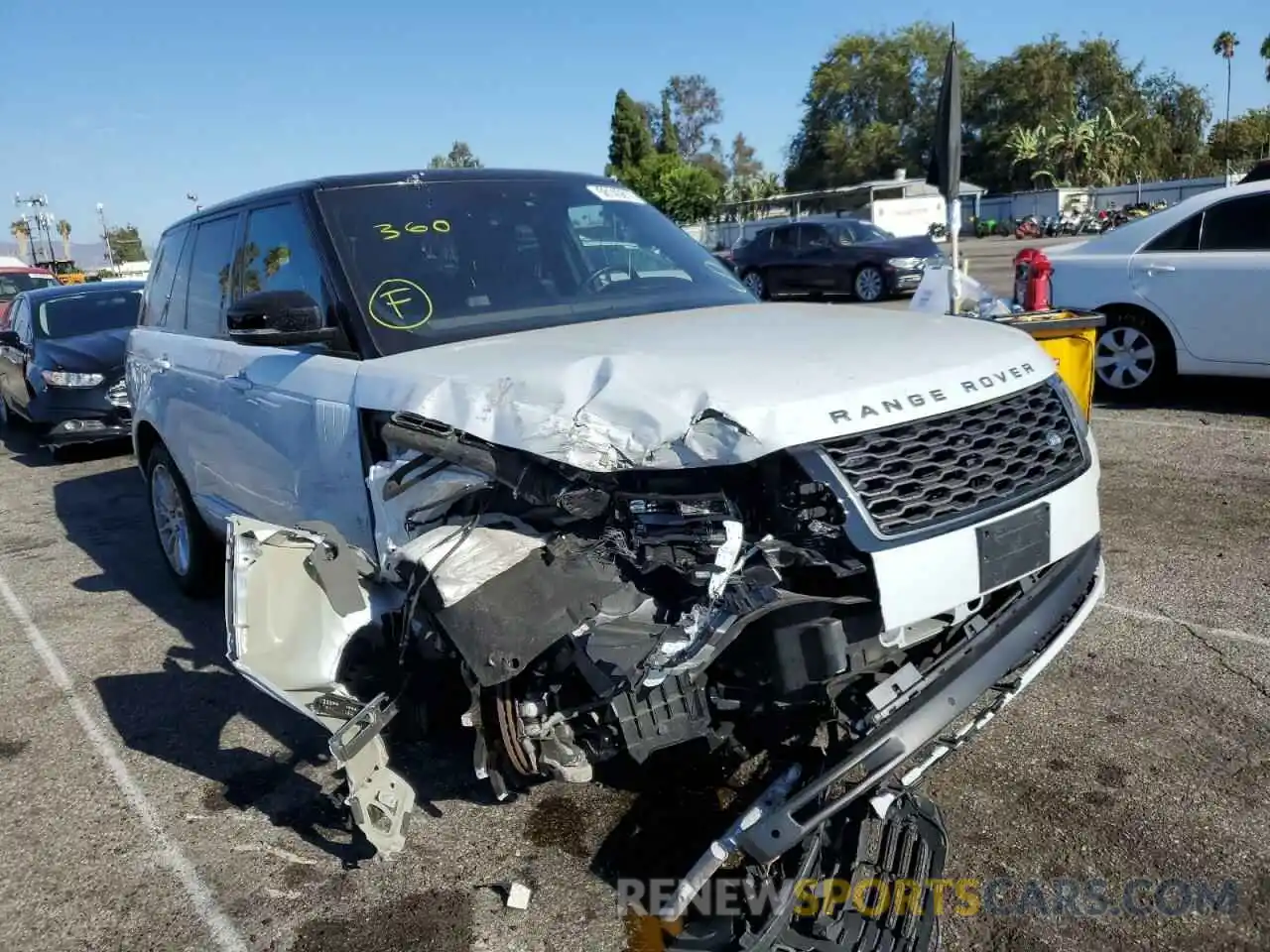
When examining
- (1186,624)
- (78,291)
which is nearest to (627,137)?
(78,291)

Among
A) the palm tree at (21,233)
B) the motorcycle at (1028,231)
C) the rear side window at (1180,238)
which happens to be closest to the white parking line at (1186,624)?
the rear side window at (1180,238)

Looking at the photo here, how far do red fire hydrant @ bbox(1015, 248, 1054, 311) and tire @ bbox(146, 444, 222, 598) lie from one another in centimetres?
591

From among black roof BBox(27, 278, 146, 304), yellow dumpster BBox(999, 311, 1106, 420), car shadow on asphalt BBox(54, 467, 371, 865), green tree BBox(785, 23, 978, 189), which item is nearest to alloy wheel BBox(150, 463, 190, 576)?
car shadow on asphalt BBox(54, 467, 371, 865)

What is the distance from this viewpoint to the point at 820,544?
249 centimetres

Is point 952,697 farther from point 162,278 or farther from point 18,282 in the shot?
point 18,282

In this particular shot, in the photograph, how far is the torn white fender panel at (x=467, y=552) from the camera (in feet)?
8.25

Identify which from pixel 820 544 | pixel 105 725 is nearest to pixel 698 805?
pixel 820 544

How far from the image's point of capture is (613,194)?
4.51 metres

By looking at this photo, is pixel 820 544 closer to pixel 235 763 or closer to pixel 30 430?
pixel 235 763

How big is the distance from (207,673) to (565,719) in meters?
2.54

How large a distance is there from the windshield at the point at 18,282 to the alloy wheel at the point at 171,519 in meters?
13.8

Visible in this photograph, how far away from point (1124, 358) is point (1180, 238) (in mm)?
986

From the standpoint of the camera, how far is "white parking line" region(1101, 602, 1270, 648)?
4012mm

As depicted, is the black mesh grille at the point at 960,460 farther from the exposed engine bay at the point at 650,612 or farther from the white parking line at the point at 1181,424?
the white parking line at the point at 1181,424
